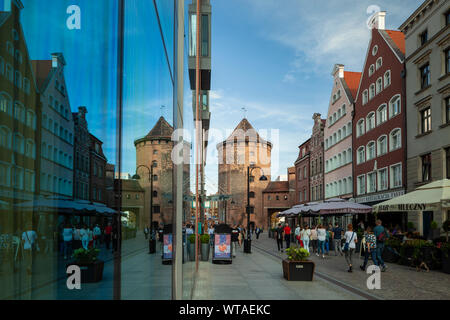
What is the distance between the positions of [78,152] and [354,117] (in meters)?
42.6

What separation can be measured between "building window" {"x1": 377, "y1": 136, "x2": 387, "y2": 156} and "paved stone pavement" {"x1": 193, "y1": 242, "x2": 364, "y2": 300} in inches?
876

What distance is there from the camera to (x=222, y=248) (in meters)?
18.5

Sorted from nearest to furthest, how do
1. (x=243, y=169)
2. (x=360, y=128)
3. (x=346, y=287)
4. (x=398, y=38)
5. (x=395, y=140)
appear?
(x=346, y=287), (x=395, y=140), (x=398, y=38), (x=360, y=128), (x=243, y=169)

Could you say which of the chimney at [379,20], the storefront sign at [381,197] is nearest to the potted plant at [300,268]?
the storefront sign at [381,197]

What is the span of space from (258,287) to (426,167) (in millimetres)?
20499

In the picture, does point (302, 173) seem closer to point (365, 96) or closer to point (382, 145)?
point (365, 96)

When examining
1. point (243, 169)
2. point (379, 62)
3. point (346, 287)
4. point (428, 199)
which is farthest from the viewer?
point (243, 169)

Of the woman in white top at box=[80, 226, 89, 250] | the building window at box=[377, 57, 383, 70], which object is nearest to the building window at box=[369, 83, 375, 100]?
the building window at box=[377, 57, 383, 70]

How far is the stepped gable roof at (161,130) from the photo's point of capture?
10.3 ft

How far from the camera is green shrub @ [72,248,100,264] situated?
140 centimetres

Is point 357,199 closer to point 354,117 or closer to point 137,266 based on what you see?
point 354,117

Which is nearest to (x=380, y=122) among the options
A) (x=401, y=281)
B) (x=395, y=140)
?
(x=395, y=140)

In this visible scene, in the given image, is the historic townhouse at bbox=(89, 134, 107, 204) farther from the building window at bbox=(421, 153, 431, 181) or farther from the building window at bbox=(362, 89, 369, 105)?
the building window at bbox=(362, 89, 369, 105)
